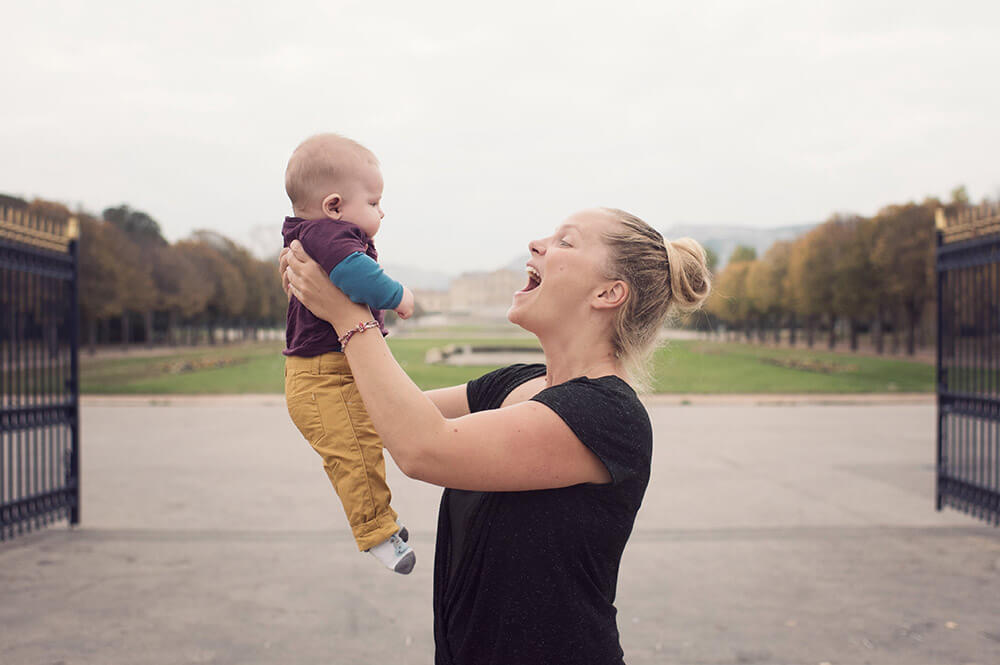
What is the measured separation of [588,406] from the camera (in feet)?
4.95

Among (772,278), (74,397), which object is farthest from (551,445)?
(772,278)

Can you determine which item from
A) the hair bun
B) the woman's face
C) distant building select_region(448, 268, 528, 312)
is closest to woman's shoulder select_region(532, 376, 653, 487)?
the woman's face

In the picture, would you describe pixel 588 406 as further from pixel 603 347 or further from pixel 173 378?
pixel 173 378

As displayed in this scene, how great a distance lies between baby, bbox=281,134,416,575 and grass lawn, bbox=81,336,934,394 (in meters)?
18.9

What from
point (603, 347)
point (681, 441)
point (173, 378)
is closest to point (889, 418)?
point (681, 441)

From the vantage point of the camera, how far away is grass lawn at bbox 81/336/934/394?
24469 mm

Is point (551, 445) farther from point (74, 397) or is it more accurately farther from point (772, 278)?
point (772, 278)

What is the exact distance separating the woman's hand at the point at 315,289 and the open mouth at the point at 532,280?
461mm

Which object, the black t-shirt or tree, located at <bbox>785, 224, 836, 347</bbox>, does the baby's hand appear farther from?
tree, located at <bbox>785, 224, 836, 347</bbox>

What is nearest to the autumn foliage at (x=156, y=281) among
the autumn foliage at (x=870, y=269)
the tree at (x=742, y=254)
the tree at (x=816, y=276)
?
the autumn foliage at (x=870, y=269)

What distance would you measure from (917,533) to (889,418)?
33.4ft

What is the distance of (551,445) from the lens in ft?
4.80

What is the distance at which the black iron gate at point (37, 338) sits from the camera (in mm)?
6949

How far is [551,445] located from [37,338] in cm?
790
